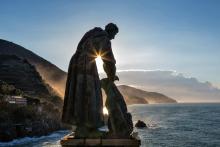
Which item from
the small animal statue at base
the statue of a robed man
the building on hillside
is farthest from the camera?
the building on hillside

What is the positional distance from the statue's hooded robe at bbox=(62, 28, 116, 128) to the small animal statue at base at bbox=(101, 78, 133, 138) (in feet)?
0.78

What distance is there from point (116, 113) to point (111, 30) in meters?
1.64

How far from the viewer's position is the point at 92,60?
26.1ft

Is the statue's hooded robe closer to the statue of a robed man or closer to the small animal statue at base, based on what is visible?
the statue of a robed man

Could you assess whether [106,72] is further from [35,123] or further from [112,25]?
[35,123]

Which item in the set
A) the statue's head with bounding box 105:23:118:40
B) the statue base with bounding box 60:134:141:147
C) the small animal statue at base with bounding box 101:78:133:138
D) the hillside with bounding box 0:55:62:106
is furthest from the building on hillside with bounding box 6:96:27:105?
the statue base with bounding box 60:134:141:147

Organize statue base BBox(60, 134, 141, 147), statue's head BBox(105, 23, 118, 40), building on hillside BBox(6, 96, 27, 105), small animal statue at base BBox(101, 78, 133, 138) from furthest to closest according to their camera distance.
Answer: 1. building on hillside BBox(6, 96, 27, 105)
2. statue's head BBox(105, 23, 118, 40)
3. small animal statue at base BBox(101, 78, 133, 138)
4. statue base BBox(60, 134, 141, 147)

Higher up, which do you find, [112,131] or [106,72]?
[106,72]

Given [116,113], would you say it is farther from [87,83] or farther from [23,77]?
[23,77]

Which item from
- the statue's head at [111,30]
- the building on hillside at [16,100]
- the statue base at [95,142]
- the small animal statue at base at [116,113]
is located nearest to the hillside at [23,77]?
the building on hillside at [16,100]

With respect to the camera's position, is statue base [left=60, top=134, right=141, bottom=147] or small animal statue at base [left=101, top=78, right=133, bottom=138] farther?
small animal statue at base [left=101, top=78, right=133, bottom=138]

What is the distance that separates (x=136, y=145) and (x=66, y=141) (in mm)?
1212

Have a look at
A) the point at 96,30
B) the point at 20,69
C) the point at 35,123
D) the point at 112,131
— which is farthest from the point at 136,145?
the point at 20,69

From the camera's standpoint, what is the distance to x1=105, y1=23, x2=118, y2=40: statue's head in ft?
27.5
